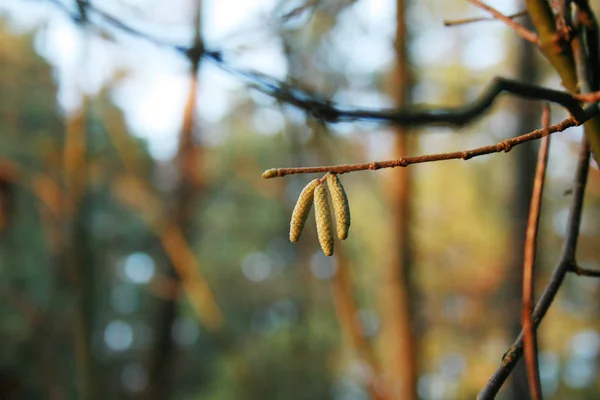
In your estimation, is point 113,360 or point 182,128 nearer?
point 182,128

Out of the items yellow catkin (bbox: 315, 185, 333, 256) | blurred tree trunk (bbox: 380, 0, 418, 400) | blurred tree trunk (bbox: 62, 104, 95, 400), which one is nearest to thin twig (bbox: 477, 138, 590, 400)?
yellow catkin (bbox: 315, 185, 333, 256)

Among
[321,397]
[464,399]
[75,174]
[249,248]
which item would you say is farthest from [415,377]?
[249,248]

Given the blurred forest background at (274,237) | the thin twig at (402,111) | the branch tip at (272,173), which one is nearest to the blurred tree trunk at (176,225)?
the blurred forest background at (274,237)

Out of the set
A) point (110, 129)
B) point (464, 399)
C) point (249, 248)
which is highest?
point (249, 248)

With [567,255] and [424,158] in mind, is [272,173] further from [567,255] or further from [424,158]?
[567,255]

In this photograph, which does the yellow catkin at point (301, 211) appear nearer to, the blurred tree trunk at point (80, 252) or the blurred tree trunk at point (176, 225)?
the blurred tree trunk at point (80, 252)

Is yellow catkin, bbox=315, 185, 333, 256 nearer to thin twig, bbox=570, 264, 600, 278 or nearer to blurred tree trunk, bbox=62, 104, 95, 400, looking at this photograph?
thin twig, bbox=570, 264, 600, 278

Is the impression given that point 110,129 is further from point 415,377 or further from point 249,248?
point 249,248
